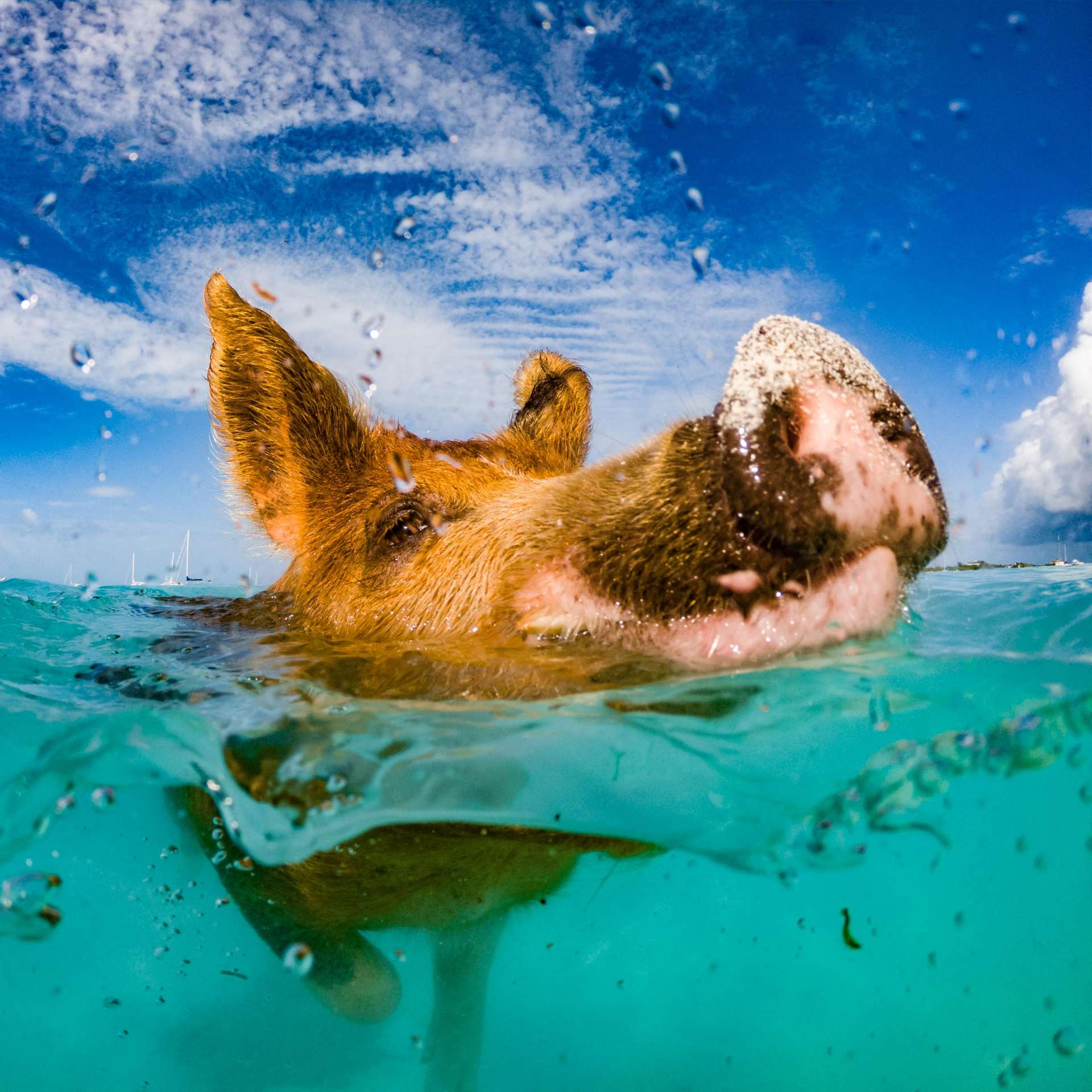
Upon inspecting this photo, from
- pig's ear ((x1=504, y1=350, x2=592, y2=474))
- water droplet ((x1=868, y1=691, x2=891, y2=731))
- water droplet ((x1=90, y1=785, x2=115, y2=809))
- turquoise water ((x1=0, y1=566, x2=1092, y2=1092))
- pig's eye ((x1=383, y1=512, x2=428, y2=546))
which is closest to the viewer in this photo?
pig's eye ((x1=383, y1=512, x2=428, y2=546))

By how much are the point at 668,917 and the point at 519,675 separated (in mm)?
5833

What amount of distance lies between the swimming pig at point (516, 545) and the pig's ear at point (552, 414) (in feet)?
0.06

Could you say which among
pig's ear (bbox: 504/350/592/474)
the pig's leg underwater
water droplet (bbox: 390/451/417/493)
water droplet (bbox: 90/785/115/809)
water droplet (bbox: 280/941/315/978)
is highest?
pig's ear (bbox: 504/350/592/474)

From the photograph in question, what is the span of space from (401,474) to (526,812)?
1.57 m

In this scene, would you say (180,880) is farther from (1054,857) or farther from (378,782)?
(1054,857)

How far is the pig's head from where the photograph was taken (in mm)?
1952

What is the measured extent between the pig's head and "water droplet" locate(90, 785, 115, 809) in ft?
7.54

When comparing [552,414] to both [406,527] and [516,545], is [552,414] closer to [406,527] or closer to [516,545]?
[406,527]

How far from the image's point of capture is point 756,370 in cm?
196

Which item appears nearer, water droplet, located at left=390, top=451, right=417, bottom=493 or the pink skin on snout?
the pink skin on snout

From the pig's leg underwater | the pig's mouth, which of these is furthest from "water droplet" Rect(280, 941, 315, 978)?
the pig's mouth

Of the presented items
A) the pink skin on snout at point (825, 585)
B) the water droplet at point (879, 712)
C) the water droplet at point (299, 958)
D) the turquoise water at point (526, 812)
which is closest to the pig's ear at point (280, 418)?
the turquoise water at point (526, 812)

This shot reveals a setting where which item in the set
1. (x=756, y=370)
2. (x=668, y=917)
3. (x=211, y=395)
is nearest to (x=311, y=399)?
(x=211, y=395)

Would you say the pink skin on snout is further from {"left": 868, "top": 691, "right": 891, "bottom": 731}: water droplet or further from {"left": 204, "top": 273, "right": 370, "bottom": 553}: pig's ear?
{"left": 868, "top": 691, "right": 891, "bottom": 731}: water droplet
